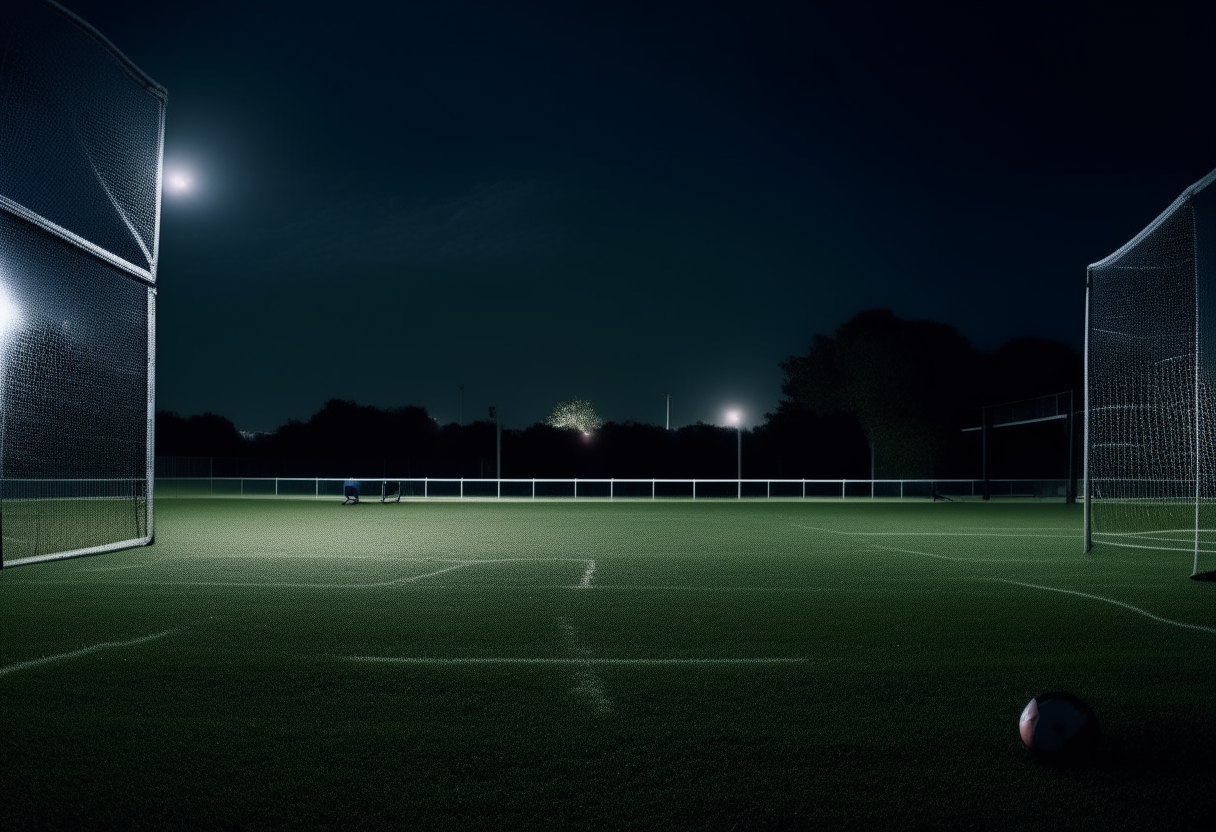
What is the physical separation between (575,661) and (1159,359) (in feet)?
50.6

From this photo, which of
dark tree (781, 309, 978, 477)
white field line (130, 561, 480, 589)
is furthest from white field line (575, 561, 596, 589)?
dark tree (781, 309, 978, 477)

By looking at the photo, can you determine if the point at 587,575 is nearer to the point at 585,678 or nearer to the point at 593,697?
the point at 585,678

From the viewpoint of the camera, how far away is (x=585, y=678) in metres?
5.30

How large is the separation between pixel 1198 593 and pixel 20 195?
12.4 metres

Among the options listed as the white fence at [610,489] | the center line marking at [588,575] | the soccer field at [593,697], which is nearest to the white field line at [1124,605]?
the soccer field at [593,697]

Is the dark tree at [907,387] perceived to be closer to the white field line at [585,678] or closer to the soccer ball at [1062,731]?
the white field line at [585,678]

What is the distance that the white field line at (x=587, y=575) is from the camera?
938cm

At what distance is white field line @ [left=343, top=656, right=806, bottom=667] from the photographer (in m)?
5.69

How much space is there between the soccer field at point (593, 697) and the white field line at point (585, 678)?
0.08 ft

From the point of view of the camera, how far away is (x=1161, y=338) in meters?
15.7

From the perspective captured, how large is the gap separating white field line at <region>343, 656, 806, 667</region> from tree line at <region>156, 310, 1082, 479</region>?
4385cm

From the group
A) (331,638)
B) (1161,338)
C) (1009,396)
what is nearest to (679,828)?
(331,638)

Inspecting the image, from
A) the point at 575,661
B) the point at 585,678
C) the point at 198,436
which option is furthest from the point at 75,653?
the point at 198,436

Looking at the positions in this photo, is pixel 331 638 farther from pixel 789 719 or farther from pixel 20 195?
pixel 20 195
